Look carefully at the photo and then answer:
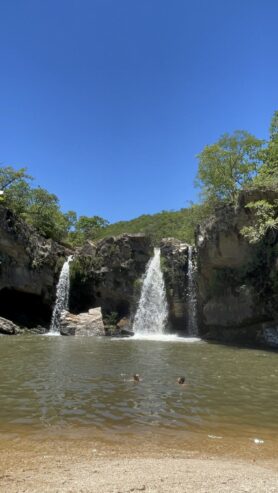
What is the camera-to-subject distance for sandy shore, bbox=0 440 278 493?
201 inches

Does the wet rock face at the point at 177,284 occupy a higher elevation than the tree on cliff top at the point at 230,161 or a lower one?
lower

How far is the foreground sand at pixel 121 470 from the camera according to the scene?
201 inches

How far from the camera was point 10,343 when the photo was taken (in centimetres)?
2359

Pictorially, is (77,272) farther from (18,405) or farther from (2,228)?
(18,405)

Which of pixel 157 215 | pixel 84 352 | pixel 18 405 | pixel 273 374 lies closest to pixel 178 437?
pixel 18 405

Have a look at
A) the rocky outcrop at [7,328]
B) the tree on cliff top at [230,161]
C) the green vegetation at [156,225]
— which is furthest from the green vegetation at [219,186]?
the green vegetation at [156,225]

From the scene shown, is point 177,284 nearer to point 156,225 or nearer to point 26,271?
point 26,271

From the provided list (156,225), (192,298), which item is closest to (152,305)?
(192,298)

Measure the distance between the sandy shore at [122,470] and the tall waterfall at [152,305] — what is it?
28.2 meters

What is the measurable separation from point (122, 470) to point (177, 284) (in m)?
29.8

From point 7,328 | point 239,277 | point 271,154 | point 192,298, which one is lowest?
point 7,328

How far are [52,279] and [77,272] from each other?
2356 millimetres

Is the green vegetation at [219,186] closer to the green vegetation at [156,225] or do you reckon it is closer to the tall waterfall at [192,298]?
A: the tall waterfall at [192,298]

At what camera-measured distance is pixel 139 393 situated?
11.1 meters
